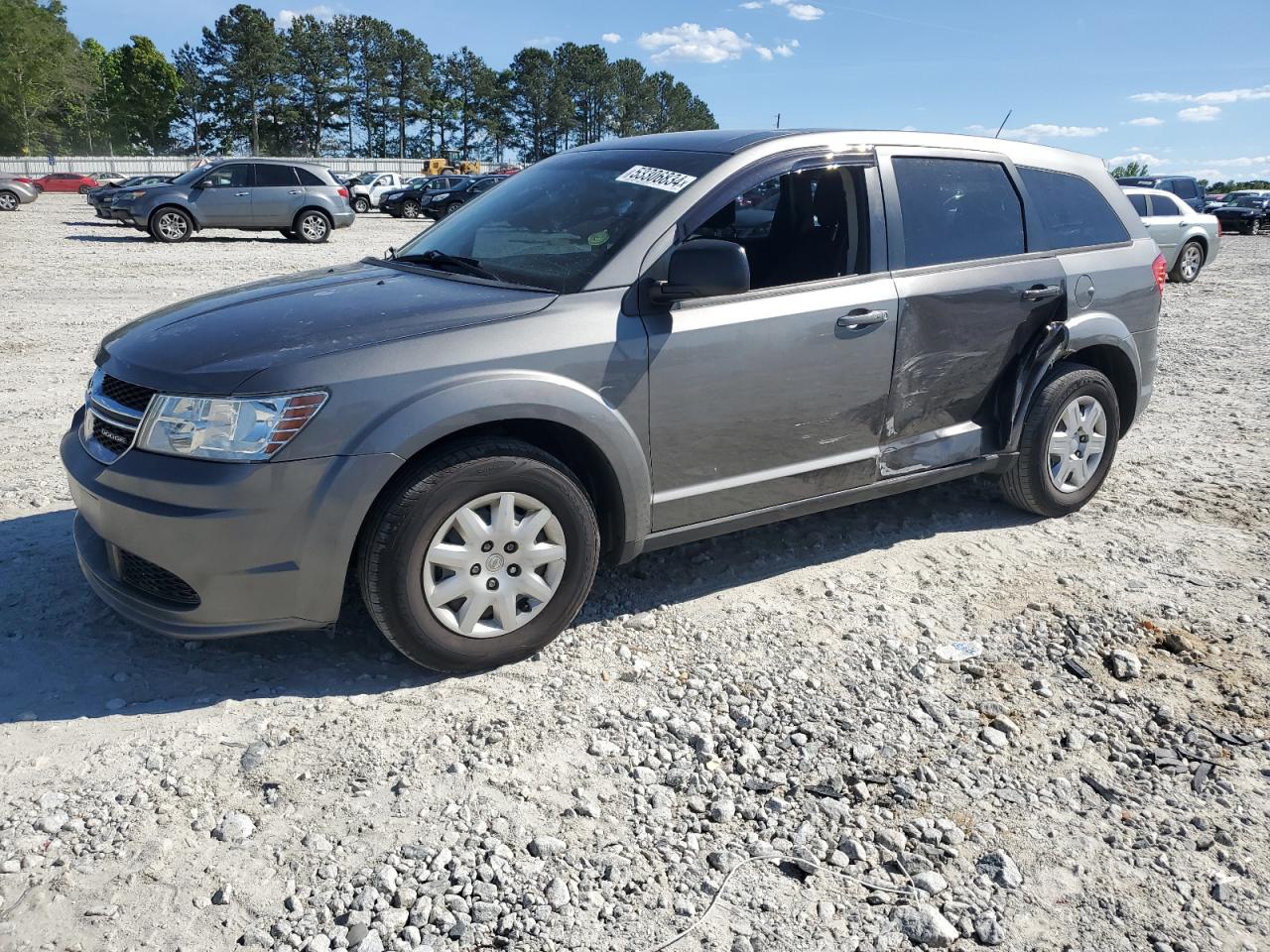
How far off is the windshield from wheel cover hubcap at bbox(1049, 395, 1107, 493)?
233 centimetres

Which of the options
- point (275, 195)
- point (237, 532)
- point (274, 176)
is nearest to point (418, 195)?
point (274, 176)

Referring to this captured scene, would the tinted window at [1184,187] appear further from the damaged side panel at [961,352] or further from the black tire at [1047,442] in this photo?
the damaged side panel at [961,352]

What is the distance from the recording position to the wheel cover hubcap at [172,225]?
68.0ft

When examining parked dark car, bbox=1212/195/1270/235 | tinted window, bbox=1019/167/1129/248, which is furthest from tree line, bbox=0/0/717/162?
tinted window, bbox=1019/167/1129/248

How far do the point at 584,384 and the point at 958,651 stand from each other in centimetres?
176

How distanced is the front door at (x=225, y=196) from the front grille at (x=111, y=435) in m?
19.5

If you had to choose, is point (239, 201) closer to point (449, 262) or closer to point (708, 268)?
point (449, 262)

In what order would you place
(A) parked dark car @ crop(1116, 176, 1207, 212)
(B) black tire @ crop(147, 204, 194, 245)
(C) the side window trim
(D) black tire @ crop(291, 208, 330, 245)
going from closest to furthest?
(C) the side window trim < (B) black tire @ crop(147, 204, 194, 245) < (D) black tire @ crop(291, 208, 330, 245) < (A) parked dark car @ crop(1116, 176, 1207, 212)

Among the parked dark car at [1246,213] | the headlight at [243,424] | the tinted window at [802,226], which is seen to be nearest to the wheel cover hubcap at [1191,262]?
the tinted window at [802,226]

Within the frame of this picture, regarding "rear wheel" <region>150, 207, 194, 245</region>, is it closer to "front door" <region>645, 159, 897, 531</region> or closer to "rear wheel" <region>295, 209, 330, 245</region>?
"rear wheel" <region>295, 209, 330, 245</region>

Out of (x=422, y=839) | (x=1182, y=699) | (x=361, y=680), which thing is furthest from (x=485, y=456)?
(x=1182, y=699)

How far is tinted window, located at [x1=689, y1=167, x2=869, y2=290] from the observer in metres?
4.03

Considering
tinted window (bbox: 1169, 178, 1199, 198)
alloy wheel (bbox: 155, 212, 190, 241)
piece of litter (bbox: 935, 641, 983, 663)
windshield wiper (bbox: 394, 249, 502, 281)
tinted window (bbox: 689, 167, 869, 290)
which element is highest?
tinted window (bbox: 1169, 178, 1199, 198)

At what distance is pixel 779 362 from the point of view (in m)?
3.92
